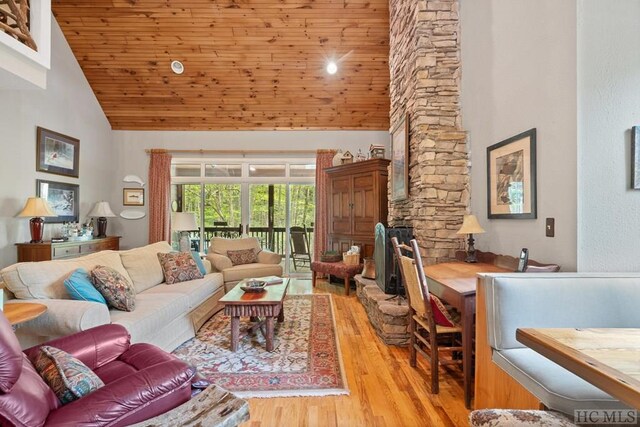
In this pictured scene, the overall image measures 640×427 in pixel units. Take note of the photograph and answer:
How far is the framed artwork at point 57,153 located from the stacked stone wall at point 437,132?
4.92 meters

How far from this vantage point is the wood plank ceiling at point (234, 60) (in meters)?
4.50

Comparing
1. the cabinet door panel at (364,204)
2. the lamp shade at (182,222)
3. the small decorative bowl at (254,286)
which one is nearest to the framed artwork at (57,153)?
the lamp shade at (182,222)

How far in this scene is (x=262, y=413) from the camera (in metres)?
1.93

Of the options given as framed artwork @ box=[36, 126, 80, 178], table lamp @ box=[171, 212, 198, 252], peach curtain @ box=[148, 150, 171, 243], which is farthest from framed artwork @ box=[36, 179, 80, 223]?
table lamp @ box=[171, 212, 198, 252]

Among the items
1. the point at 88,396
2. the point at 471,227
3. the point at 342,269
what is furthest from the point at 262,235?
the point at 88,396

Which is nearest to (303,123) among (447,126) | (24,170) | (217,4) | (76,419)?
(217,4)

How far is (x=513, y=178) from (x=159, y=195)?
581 centimetres

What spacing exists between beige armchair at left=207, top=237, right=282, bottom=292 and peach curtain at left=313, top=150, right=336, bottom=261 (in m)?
1.32

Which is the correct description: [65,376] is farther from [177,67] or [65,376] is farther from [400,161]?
[177,67]

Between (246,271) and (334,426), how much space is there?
286 cm

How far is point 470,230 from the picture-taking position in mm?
2709

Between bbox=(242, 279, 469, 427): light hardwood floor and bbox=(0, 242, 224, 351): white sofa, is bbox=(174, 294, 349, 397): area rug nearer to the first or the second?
bbox=(242, 279, 469, 427): light hardwood floor

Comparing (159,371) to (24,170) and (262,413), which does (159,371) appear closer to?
(262,413)
